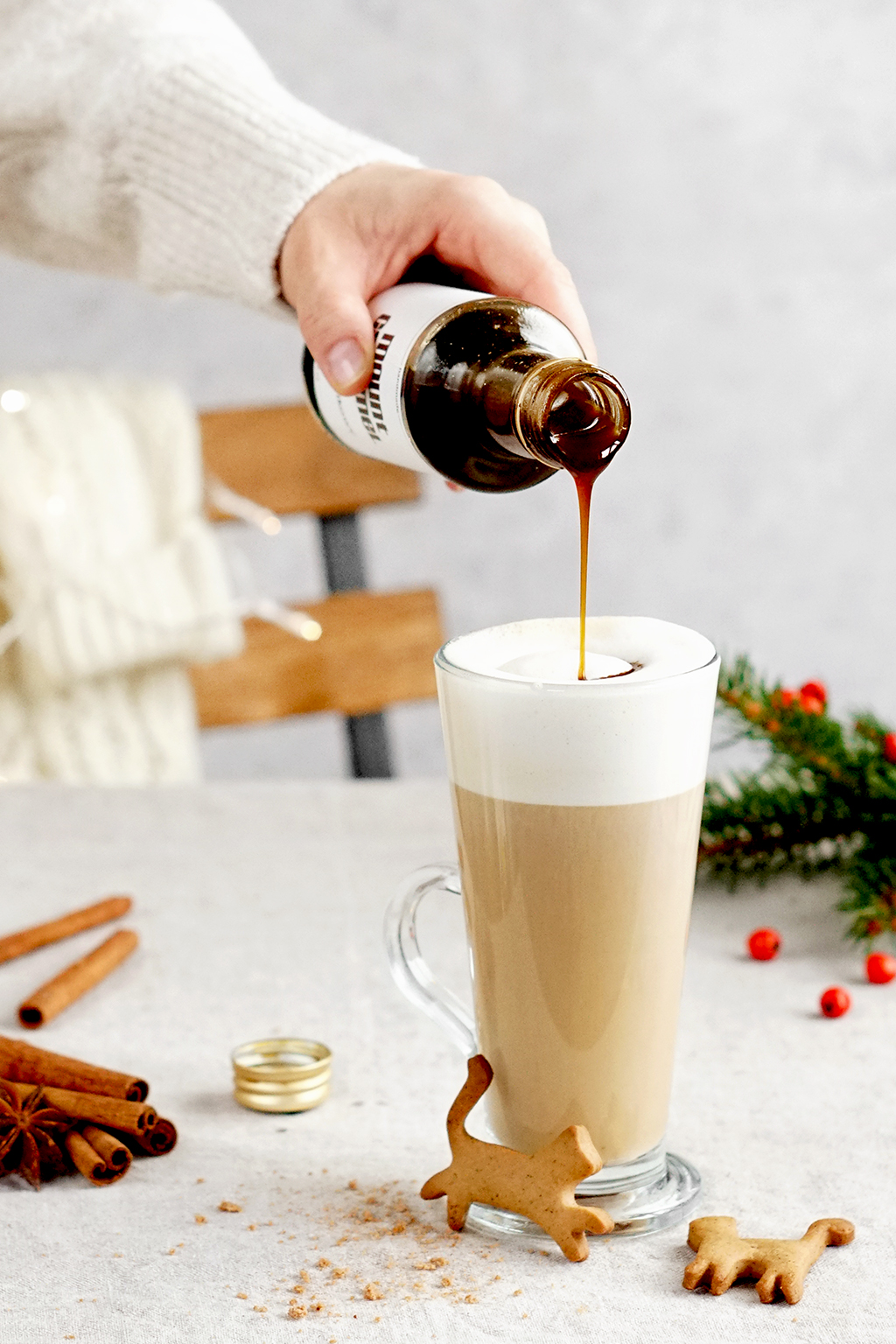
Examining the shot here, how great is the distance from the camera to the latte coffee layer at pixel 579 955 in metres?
0.61

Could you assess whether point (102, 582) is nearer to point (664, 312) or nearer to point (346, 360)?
point (346, 360)

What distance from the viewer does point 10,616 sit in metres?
1.66

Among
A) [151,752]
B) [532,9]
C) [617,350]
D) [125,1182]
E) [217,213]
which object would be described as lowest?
[151,752]

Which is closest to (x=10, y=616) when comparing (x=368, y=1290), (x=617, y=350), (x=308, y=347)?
(x=308, y=347)

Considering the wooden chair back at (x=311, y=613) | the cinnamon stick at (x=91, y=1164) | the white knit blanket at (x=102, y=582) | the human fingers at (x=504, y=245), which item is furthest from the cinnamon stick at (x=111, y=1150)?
the wooden chair back at (x=311, y=613)

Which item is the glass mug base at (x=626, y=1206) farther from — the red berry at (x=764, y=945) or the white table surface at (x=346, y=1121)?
the red berry at (x=764, y=945)

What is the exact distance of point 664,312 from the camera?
2646 millimetres

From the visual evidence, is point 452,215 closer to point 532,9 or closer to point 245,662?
point 245,662

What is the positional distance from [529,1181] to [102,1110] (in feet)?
0.73

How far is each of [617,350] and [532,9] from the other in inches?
23.9

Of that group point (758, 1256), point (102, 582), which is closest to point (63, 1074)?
point (758, 1256)

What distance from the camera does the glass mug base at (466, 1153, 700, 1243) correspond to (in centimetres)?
63

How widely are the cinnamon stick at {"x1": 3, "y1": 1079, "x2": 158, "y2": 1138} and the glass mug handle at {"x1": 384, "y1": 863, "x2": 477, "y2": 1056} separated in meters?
0.14

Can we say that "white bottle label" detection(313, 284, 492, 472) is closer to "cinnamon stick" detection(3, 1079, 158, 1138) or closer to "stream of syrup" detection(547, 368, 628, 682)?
"stream of syrup" detection(547, 368, 628, 682)
